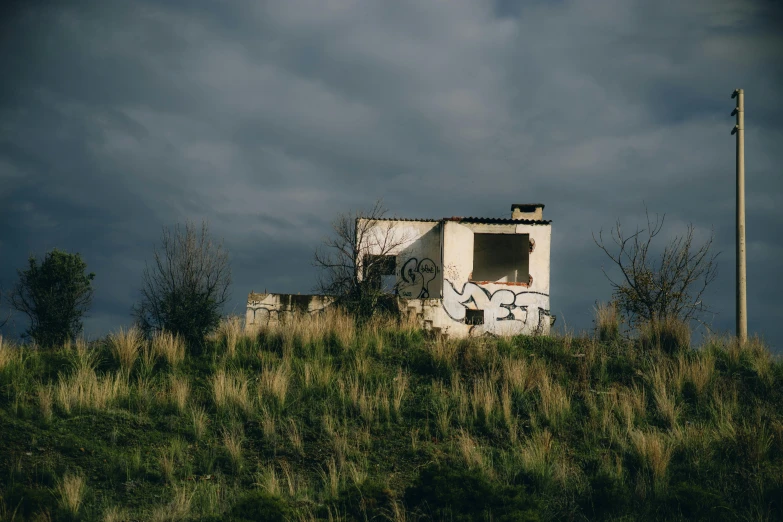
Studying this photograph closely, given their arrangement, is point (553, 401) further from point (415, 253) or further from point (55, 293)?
point (55, 293)

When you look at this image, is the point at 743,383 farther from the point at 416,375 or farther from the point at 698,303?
the point at 416,375

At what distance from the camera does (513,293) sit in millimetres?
25969

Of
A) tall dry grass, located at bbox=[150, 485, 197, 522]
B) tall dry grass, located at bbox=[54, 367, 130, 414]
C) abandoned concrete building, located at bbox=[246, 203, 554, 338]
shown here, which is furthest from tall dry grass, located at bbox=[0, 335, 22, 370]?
abandoned concrete building, located at bbox=[246, 203, 554, 338]

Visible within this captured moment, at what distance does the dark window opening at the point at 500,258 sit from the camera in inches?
1186

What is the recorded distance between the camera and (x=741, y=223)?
Result: 56.2 feet

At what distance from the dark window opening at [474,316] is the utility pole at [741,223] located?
10.3 meters

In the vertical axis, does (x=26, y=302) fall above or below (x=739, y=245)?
below

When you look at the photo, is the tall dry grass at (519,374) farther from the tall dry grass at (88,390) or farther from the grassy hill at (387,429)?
the tall dry grass at (88,390)

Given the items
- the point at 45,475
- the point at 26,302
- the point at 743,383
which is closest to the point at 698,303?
the point at 743,383

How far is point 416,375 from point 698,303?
9.83 metres

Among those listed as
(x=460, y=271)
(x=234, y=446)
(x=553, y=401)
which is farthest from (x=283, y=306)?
(x=553, y=401)

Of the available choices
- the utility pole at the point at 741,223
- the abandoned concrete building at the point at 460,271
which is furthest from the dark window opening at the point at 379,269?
the utility pole at the point at 741,223

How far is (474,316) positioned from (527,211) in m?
6.28

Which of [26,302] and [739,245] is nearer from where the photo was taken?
[739,245]
